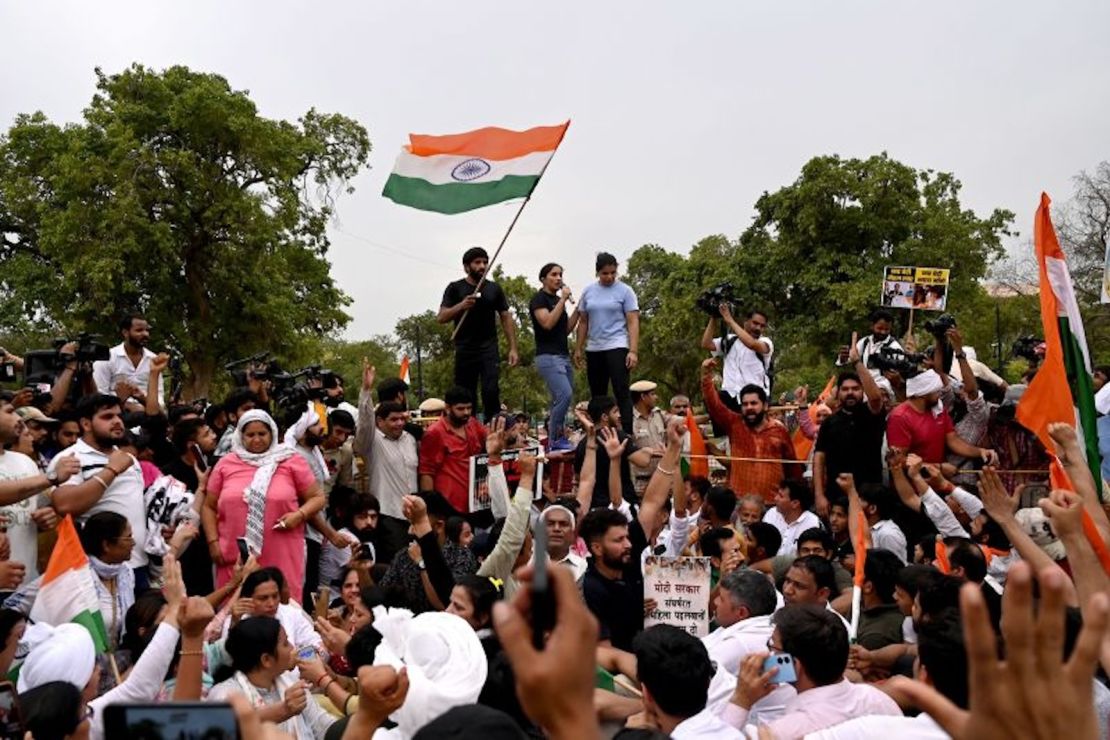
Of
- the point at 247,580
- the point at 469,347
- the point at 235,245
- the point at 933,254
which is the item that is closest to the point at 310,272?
the point at 235,245

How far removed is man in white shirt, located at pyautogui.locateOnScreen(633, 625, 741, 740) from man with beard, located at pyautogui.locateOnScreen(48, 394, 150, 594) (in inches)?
144

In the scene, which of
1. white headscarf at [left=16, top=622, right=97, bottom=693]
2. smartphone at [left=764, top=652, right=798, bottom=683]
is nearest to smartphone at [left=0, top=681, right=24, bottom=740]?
white headscarf at [left=16, top=622, right=97, bottom=693]

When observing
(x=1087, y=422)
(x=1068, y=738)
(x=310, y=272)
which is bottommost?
(x=1068, y=738)

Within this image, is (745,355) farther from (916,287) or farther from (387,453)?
(387,453)

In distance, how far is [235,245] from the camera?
1173 inches

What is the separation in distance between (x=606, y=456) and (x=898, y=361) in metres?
2.59

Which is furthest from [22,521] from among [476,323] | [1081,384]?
[1081,384]

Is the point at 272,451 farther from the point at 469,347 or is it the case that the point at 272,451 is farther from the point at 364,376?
the point at 469,347

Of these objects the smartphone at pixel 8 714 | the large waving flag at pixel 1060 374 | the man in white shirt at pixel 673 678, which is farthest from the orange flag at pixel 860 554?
the smartphone at pixel 8 714

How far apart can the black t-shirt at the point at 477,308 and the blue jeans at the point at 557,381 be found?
0.67 meters

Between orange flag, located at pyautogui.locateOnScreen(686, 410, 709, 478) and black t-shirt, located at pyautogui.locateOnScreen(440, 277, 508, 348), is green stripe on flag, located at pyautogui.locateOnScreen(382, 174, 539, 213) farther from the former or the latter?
orange flag, located at pyautogui.locateOnScreen(686, 410, 709, 478)

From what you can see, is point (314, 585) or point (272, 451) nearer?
point (272, 451)

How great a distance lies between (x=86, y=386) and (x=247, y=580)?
13.1 ft

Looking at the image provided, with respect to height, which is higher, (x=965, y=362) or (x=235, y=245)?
(x=235, y=245)
